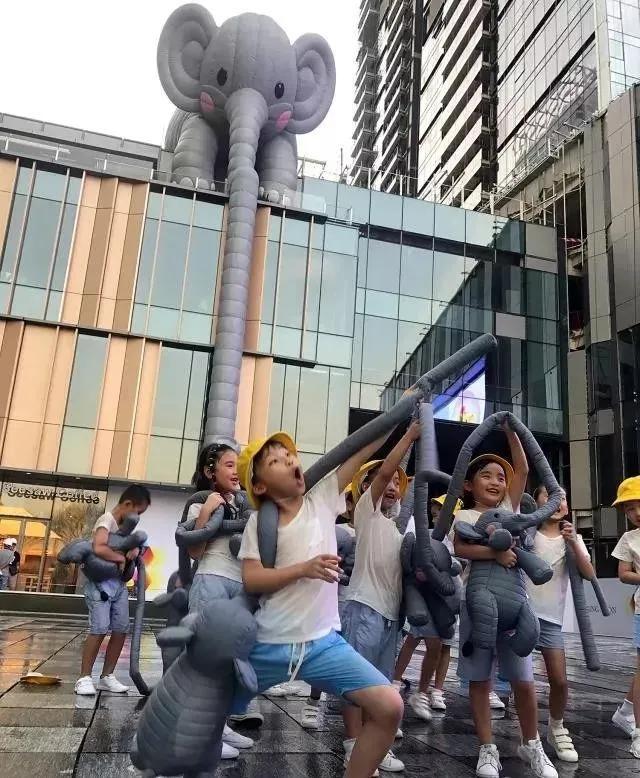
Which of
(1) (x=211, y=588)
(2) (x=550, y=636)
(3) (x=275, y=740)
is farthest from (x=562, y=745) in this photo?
(1) (x=211, y=588)

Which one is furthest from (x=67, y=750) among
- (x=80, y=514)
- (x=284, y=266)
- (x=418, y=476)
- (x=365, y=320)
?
(x=365, y=320)

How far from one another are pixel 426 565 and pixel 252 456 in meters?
1.48

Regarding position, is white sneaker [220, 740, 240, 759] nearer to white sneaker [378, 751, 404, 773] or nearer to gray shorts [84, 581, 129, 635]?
white sneaker [378, 751, 404, 773]

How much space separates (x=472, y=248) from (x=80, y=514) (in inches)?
727

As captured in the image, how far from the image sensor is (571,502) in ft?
93.9

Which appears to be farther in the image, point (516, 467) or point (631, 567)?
point (631, 567)

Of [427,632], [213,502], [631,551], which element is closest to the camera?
[213,502]

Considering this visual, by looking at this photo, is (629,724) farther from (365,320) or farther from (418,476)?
(365,320)

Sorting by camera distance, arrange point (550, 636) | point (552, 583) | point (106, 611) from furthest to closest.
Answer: point (106, 611) → point (552, 583) → point (550, 636)

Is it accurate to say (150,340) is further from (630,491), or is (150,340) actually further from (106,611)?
(630,491)

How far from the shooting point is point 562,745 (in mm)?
4414

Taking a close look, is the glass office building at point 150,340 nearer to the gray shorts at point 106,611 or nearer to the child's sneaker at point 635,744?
the gray shorts at point 106,611

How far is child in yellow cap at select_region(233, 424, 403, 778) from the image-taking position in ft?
8.82

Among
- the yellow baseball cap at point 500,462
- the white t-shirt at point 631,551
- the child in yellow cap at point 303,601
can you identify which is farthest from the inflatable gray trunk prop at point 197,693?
the white t-shirt at point 631,551
